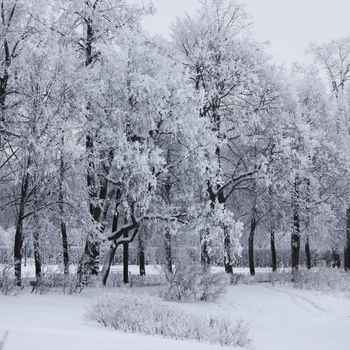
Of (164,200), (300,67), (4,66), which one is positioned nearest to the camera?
(4,66)

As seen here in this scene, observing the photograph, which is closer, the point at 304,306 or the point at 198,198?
the point at 304,306

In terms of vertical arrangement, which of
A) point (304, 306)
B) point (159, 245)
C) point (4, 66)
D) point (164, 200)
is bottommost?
point (304, 306)

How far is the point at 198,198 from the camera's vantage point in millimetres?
17125

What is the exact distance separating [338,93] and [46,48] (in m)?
19.1

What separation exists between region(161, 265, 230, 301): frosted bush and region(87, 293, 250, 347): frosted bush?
5.13 m

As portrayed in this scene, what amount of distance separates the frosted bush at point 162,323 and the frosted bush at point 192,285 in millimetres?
5127

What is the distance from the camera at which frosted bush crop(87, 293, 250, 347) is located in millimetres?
7883

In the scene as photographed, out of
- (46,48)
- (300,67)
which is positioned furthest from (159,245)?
(300,67)

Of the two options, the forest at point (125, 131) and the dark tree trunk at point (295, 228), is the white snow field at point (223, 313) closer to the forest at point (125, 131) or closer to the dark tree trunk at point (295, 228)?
the forest at point (125, 131)

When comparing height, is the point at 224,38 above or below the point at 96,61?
above

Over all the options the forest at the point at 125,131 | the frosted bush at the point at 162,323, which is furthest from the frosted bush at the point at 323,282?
the frosted bush at the point at 162,323

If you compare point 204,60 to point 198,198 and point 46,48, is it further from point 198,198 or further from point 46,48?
point 46,48

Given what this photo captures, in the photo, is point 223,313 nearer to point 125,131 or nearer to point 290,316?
point 290,316

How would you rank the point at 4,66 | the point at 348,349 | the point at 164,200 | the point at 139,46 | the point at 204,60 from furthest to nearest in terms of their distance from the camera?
Result: the point at 204,60 → the point at 164,200 → the point at 139,46 → the point at 4,66 → the point at 348,349
